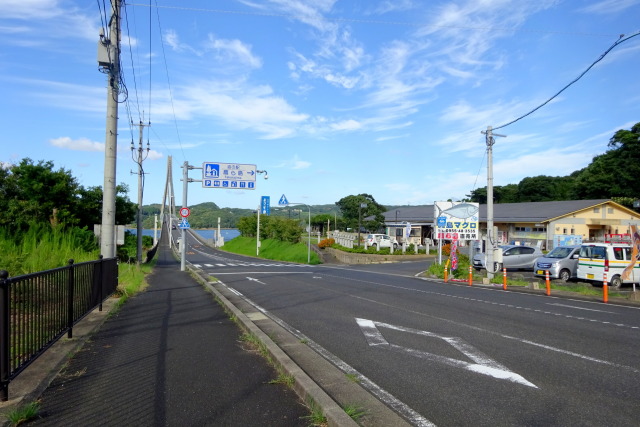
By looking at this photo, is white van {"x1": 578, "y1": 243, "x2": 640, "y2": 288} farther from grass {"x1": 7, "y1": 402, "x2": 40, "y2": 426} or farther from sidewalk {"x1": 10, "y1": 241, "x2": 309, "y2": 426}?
grass {"x1": 7, "y1": 402, "x2": 40, "y2": 426}

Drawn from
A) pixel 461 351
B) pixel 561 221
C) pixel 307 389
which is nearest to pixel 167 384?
pixel 307 389

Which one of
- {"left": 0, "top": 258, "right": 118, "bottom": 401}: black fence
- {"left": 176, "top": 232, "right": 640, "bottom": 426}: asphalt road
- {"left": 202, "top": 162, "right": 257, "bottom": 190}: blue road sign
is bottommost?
{"left": 176, "top": 232, "right": 640, "bottom": 426}: asphalt road

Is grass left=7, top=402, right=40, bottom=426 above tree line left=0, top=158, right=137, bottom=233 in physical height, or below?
below

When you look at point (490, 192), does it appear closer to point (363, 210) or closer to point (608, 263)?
point (608, 263)

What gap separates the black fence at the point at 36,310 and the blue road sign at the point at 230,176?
58.6ft

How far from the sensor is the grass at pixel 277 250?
49.3m

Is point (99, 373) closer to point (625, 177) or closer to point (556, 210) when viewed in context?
point (556, 210)

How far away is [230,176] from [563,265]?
17.9 m

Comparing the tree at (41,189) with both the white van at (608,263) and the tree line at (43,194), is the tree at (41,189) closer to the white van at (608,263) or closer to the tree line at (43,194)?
the tree line at (43,194)

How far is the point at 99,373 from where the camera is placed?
560 cm

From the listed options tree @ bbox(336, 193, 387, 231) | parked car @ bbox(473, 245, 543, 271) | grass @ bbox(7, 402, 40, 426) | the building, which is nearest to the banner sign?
parked car @ bbox(473, 245, 543, 271)

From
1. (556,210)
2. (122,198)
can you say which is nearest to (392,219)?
(556,210)

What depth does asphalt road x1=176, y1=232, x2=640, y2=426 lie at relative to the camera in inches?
186

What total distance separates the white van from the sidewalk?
15.9 meters
